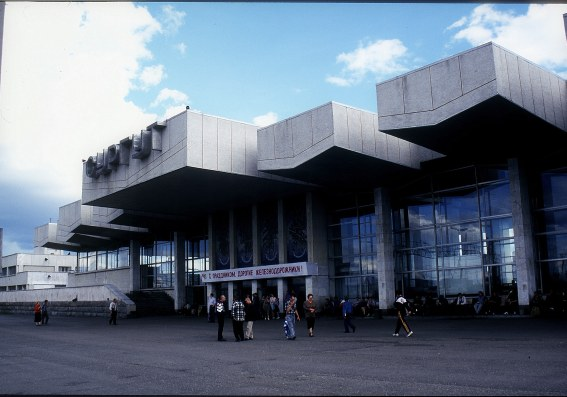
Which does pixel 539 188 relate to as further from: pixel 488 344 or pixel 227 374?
pixel 227 374

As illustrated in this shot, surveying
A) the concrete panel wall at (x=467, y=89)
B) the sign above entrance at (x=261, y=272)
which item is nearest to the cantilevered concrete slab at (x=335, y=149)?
the concrete panel wall at (x=467, y=89)

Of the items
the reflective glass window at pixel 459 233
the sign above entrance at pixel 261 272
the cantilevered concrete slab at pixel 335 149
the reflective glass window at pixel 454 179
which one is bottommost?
the sign above entrance at pixel 261 272

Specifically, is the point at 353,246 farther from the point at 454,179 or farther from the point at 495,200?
the point at 495,200

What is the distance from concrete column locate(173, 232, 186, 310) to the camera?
4991 centimetres

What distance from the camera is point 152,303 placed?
49.2m

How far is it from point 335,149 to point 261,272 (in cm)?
1490

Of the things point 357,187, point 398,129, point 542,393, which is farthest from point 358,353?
point 357,187

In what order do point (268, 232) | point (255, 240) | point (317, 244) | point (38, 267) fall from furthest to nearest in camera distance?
point (38, 267) → point (255, 240) → point (268, 232) → point (317, 244)

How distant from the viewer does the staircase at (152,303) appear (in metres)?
46.8

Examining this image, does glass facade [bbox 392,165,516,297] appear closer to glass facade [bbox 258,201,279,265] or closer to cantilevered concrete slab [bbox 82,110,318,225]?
cantilevered concrete slab [bbox 82,110,318,225]

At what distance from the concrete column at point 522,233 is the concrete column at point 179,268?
30.4 m

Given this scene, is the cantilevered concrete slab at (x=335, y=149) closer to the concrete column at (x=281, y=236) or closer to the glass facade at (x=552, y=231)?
the glass facade at (x=552, y=231)

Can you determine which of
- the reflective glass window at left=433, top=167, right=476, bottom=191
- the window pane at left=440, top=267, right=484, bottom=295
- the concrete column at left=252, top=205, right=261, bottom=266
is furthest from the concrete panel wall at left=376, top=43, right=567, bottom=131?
the concrete column at left=252, top=205, right=261, bottom=266

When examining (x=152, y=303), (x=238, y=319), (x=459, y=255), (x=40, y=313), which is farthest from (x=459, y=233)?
(x=152, y=303)
